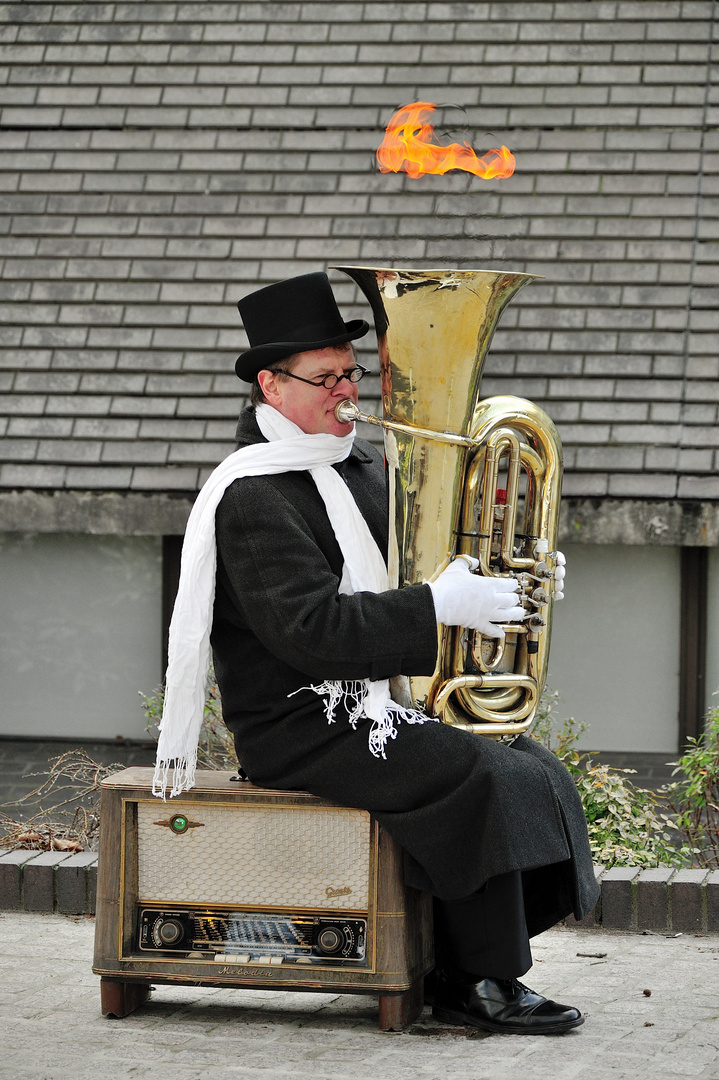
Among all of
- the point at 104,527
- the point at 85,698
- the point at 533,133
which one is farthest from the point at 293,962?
the point at 533,133

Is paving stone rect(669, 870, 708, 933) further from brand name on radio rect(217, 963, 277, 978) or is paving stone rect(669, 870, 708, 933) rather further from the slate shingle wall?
the slate shingle wall

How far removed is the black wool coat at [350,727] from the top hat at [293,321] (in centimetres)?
33

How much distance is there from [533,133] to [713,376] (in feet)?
5.93

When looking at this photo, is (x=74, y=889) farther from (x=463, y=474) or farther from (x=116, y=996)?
(x=463, y=474)

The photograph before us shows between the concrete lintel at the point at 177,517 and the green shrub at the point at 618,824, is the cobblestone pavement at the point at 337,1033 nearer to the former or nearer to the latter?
the green shrub at the point at 618,824

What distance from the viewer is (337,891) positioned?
358 cm

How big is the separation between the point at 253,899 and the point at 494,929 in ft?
2.01

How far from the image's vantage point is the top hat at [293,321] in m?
3.67

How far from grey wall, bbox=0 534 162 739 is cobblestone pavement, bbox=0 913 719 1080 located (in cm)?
418

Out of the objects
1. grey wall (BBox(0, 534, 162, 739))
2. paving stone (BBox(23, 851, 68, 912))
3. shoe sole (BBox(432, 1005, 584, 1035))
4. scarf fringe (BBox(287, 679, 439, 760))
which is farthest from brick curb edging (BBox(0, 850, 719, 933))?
grey wall (BBox(0, 534, 162, 739))

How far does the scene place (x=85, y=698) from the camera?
Result: 8.59 m

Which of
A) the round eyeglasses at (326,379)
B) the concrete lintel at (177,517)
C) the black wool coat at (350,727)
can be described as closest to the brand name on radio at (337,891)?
the black wool coat at (350,727)

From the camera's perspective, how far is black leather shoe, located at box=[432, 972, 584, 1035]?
3.54 meters

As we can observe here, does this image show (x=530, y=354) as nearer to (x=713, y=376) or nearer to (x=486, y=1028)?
(x=713, y=376)
